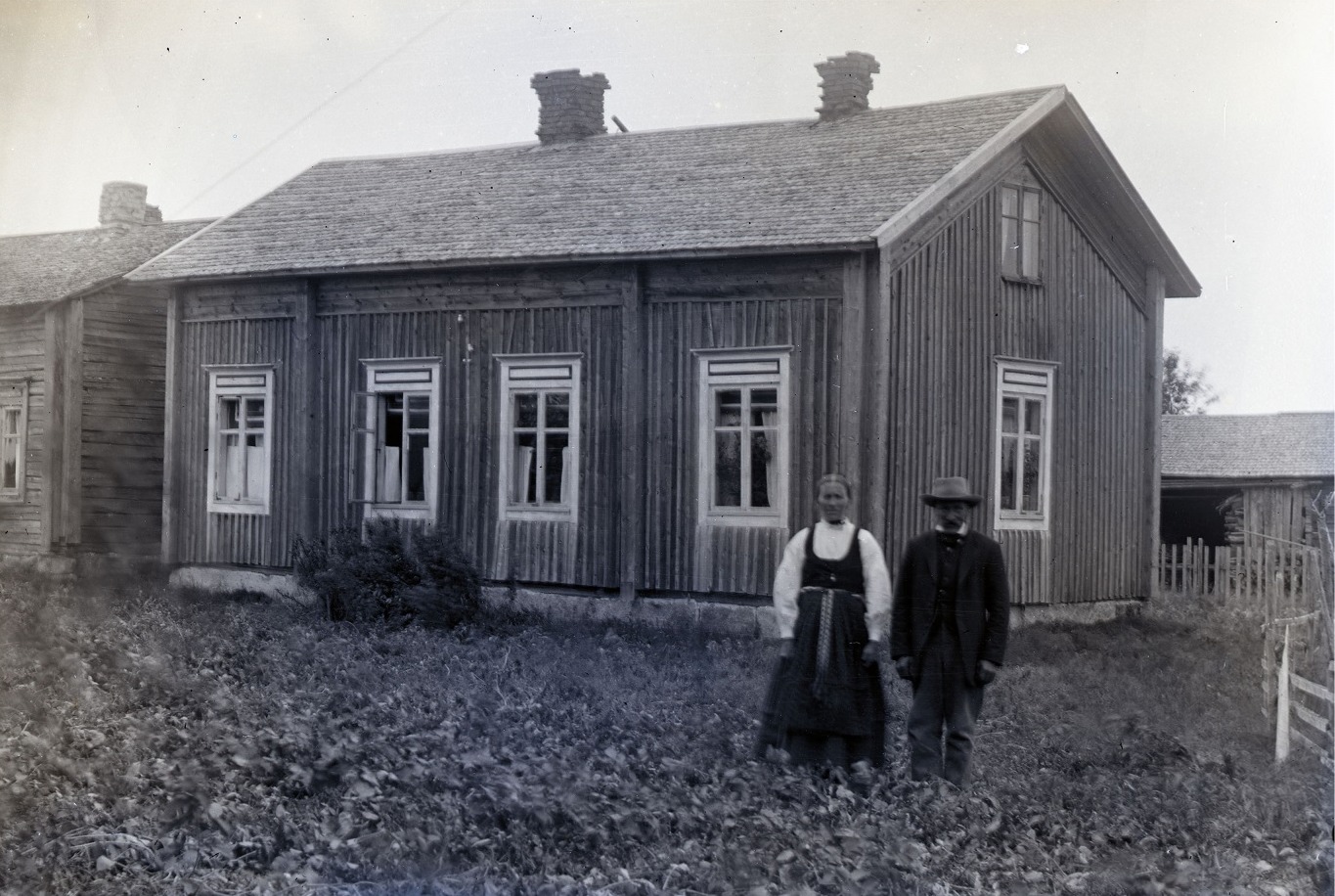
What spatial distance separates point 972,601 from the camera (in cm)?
784

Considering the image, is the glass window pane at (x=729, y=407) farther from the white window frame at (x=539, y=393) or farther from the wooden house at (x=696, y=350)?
the white window frame at (x=539, y=393)

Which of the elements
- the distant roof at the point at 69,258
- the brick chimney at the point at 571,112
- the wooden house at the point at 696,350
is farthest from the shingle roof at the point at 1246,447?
the distant roof at the point at 69,258

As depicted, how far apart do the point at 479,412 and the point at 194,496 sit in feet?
12.6

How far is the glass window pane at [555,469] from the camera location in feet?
46.8

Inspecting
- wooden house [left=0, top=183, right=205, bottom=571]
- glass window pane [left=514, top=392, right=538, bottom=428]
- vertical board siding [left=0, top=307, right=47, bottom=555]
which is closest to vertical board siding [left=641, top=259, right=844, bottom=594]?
glass window pane [left=514, top=392, right=538, bottom=428]

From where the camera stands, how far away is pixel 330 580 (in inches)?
528

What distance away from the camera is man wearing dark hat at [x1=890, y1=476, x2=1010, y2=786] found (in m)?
7.84

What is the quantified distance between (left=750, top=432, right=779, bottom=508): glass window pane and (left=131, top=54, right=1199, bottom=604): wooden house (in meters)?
0.03

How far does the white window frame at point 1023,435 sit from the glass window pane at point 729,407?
2695 millimetres

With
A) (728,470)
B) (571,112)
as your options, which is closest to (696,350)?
(728,470)

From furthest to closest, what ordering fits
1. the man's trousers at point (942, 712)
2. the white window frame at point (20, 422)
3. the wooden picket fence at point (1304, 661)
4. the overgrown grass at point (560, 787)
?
the white window frame at point (20, 422)
the wooden picket fence at point (1304, 661)
the man's trousers at point (942, 712)
the overgrown grass at point (560, 787)

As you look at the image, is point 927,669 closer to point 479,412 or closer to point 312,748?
point 312,748

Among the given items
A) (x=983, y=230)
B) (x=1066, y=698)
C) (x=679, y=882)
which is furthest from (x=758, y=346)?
(x=679, y=882)

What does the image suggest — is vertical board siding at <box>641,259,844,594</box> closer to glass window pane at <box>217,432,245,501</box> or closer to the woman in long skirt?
glass window pane at <box>217,432,245,501</box>
